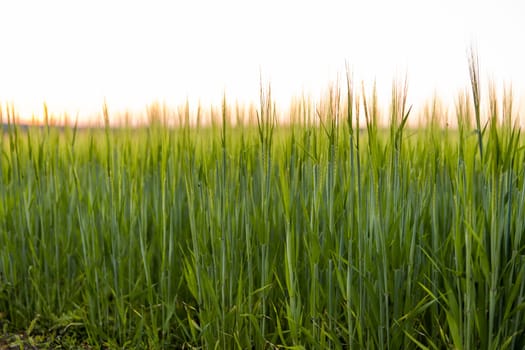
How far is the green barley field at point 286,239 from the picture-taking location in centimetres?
184

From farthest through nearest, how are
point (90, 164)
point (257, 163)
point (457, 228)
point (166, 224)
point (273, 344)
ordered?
point (90, 164)
point (166, 224)
point (257, 163)
point (273, 344)
point (457, 228)

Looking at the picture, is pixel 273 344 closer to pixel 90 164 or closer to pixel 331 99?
pixel 331 99

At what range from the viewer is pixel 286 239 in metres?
2.10

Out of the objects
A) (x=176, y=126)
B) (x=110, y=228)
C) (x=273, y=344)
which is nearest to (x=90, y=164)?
(x=110, y=228)

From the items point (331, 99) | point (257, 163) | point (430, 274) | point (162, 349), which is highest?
point (331, 99)

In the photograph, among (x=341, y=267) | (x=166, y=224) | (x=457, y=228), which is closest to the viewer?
(x=457, y=228)

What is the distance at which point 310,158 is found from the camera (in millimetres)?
2186

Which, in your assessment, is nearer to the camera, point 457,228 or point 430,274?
point 457,228

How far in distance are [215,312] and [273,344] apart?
0.24m

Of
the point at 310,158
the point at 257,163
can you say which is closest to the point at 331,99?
the point at 310,158

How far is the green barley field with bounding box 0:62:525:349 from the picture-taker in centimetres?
184

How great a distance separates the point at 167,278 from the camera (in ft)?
8.05

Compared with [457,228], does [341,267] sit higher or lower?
lower

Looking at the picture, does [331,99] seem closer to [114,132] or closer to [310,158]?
[310,158]
